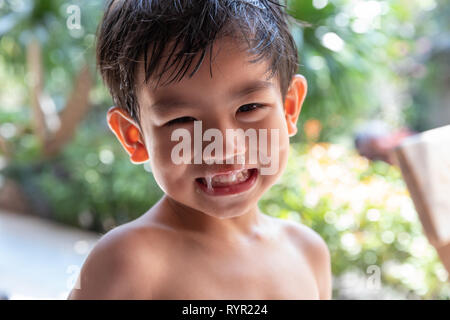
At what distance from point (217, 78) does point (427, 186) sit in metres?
0.22

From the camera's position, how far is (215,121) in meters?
0.53

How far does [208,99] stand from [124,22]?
129mm

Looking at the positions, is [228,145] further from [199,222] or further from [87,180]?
[87,180]

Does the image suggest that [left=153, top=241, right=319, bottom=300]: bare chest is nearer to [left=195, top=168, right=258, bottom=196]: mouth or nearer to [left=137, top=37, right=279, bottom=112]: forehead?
[left=195, top=168, right=258, bottom=196]: mouth

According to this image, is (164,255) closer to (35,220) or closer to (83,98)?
(83,98)

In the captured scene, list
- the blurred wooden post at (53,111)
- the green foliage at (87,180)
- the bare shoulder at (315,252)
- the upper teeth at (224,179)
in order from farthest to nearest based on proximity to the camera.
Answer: the blurred wooden post at (53,111)
the green foliage at (87,180)
the bare shoulder at (315,252)
the upper teeth at (224,179)

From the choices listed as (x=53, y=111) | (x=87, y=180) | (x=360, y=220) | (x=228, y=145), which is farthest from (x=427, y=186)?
(x=53, y=111)

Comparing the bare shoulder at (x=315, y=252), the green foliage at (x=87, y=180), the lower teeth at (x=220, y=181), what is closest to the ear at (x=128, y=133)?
the lower teeth at (x=220, y=181)

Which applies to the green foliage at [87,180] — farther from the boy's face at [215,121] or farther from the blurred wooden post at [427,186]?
the blurred wooden post at [427,186]

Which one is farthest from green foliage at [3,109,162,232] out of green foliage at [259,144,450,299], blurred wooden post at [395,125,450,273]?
blurred wooden post at [395,125,450,273]

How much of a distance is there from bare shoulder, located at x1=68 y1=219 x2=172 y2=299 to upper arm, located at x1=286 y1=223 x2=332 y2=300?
217 mm

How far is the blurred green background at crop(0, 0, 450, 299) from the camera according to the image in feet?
4.99

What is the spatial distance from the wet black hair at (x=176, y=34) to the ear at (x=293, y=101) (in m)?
0.06

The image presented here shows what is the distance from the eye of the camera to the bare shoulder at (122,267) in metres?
0.55
